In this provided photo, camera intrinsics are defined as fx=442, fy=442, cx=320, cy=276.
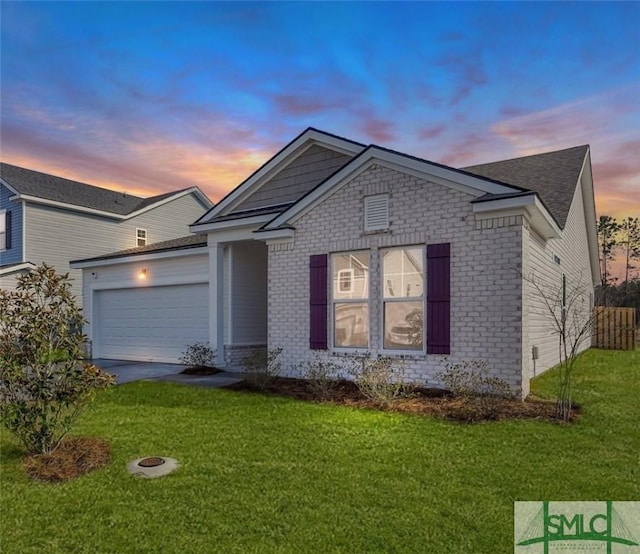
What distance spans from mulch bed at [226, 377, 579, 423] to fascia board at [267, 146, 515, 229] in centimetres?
343

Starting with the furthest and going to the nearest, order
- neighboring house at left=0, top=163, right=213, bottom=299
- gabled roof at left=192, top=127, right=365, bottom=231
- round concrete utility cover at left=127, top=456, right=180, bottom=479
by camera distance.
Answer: neighboring house at left=0, top=163, right=213, bottom=299 → gabled roof at left=192, top=127, right=365, bottom=231 → round concrete utility cover at left=127, top=456, right=180, bottom=479

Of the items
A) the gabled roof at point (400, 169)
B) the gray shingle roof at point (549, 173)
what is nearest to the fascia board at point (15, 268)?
the gabled roof at point (400, 169)

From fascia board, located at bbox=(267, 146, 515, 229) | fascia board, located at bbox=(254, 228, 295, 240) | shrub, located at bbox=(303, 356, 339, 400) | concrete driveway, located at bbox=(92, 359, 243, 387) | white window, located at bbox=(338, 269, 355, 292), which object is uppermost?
fascia board, located at bbox=(267, 146, 515, 229)

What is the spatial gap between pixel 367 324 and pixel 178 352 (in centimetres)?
675

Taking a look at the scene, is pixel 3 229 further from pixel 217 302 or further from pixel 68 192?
pixel 217 302

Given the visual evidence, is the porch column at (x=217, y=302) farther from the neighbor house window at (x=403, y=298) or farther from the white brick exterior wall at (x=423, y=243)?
the neighbor house window at (x=403, y=298)

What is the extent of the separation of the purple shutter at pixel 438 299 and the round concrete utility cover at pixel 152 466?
4851mm

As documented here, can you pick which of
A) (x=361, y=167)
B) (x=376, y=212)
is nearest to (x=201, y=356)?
(x=376, y=212)

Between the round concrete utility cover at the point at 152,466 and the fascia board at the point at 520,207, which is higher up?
the fascia board at the point at 520,207

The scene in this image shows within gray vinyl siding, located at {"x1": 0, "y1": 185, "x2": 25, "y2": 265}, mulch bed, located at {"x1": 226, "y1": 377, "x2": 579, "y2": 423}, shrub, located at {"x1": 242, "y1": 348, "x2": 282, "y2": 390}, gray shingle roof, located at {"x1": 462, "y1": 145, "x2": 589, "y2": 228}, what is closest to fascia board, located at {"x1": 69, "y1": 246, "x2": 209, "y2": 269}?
gray vinyl siding, located at {"x1": 0, "y1": 185, "x2": 25, "y2": 265}

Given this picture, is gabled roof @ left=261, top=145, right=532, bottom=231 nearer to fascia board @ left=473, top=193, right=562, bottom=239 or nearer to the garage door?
fascia board @ left=473, top=193, right=562, bottom=239

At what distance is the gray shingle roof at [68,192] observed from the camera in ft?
59.4

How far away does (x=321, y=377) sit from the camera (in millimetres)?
7891

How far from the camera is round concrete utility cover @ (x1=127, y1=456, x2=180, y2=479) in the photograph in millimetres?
4352
